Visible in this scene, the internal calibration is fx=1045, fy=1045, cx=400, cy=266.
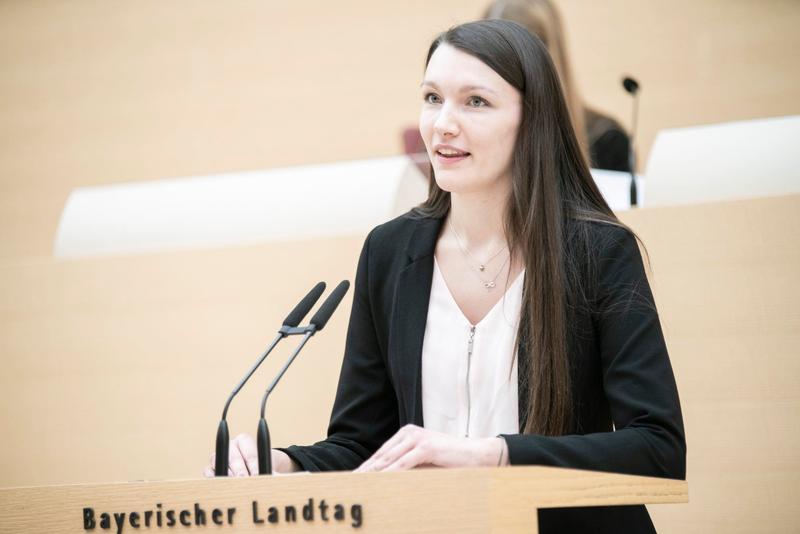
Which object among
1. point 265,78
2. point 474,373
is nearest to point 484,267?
point 474,373

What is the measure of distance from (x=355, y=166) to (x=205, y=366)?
744mm

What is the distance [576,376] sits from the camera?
192 cm

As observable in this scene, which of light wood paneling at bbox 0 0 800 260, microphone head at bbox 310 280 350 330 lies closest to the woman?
microphone head at bbox 310 280 350 330

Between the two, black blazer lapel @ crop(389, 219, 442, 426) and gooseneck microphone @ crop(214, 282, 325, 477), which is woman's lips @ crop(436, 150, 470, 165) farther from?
gooseneck microphone @ crop(214, 282, 325, 477)

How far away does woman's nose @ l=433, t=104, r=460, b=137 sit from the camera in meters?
1.97

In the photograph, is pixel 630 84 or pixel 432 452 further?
pixel 630 84

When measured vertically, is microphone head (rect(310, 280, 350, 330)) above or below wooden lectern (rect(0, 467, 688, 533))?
above

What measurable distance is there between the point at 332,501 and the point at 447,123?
0.85 m

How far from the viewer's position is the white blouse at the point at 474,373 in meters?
1.95

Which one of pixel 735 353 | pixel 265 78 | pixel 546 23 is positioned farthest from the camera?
pixel 265 78

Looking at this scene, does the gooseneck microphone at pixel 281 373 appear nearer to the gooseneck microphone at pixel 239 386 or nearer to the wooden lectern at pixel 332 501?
the gooseneck microphone at pixel 239 386

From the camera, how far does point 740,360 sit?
2.39 meters

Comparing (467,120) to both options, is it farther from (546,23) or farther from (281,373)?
(546,23)

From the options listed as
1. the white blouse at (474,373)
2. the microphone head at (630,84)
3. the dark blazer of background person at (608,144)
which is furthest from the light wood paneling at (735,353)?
the dark blazer of background person at (608,144)
